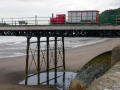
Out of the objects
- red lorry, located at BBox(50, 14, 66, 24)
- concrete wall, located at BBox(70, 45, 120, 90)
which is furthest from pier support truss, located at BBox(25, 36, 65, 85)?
concrete wall, located at BBox(70, 45, 120, 90)

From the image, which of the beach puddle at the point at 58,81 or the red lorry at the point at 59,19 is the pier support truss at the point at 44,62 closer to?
the beach puddle at the point at 58,81

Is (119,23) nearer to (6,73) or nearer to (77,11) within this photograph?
(77,11)

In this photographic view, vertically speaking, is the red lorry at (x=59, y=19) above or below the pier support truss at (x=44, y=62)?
above

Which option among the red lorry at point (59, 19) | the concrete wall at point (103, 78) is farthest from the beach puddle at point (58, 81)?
the red lorry at point (59, 19)

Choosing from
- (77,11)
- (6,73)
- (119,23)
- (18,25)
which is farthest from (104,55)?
(6,73)

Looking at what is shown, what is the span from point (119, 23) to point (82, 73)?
722 centimetres

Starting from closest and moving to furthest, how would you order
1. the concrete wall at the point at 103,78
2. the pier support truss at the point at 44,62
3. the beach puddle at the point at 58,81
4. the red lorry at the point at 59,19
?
1. the concrete wall at the point at 103,78
2. the red lorry at the point at 59,19
3. the pier support truss at the point at 44,62
4. the beach puddle at the point at 58,81

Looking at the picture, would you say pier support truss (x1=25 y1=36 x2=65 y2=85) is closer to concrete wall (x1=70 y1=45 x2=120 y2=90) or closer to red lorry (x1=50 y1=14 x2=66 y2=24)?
red lorry (x1=50 y1=14 x2=66 y2=24)

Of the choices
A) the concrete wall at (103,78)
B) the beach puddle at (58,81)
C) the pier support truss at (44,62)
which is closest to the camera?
the concrete wall at (103,78)

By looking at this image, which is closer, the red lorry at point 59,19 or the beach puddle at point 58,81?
the red lorry at point 59,19

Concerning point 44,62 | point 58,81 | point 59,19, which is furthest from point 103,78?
point 44,62

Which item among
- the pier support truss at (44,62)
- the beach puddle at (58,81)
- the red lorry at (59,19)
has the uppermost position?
the red lorry at (59,19)

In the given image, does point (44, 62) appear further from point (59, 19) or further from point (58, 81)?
point (59, 19)

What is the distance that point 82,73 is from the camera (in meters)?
16.6
